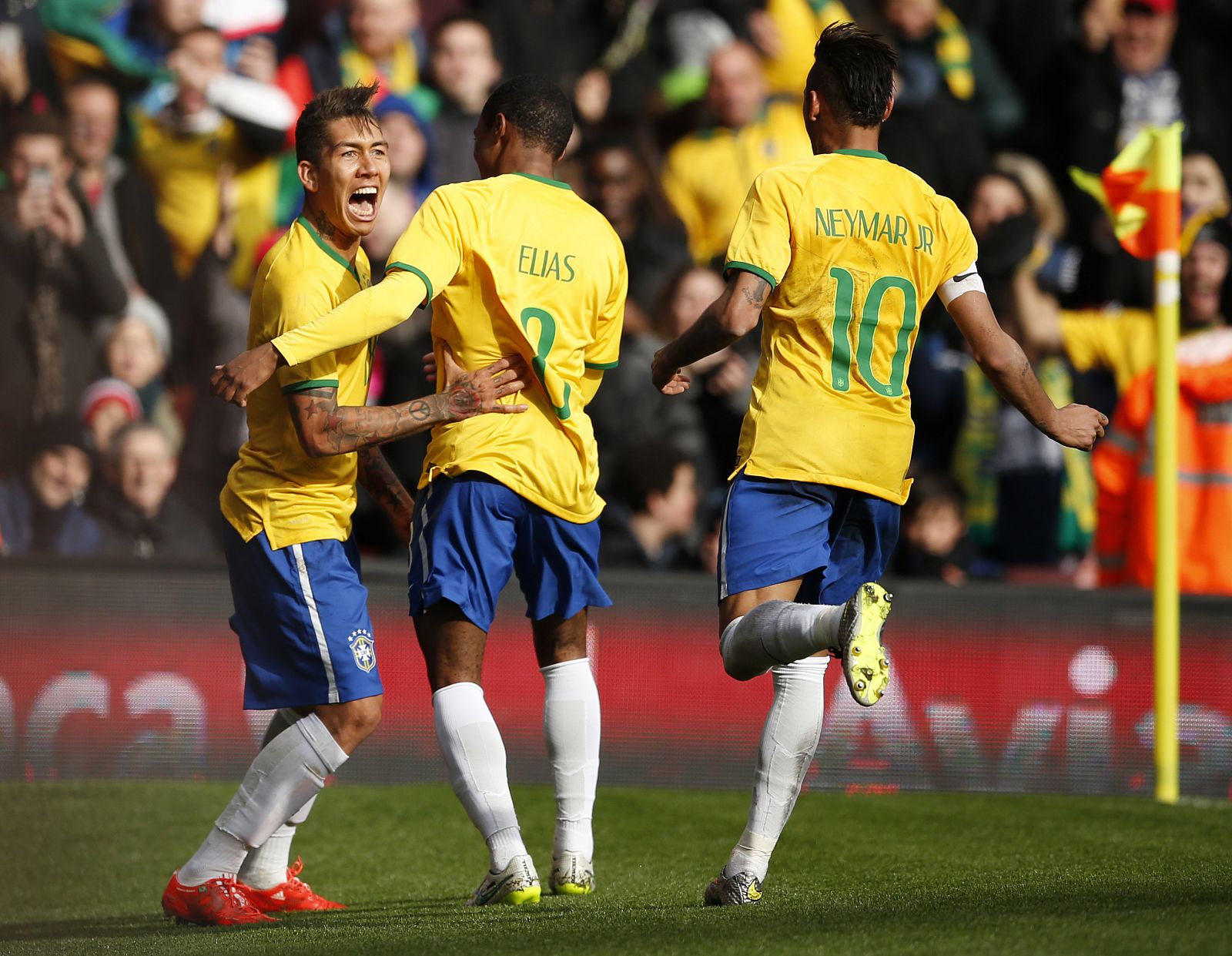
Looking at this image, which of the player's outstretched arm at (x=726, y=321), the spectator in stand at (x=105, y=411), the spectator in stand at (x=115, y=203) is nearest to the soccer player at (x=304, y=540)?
the player's outstretched arm at (x=726, y=321)

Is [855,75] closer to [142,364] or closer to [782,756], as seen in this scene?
[782,756]

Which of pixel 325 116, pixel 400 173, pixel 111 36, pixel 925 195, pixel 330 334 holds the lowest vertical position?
pixel 330 334

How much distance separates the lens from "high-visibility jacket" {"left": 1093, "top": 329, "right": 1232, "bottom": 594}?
8.85m

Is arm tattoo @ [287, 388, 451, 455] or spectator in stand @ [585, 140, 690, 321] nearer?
arm tattoo @ [287, 388, 451, 455]

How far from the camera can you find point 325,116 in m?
5.11

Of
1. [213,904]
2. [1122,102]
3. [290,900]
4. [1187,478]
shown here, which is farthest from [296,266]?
[1122,102]

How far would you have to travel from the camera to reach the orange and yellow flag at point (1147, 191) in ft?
26.4

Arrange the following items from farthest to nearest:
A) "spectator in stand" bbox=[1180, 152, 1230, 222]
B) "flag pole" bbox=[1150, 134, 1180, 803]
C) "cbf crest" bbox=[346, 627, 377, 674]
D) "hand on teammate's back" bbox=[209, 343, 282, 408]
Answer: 1. "spectator in stand" bbox=[1180, 152, 1230, 222]
2. "flag pole" bbox=[1150, 134, 1180, 803]
3. "cbf crest" bbox=[346, 627, 377, 674]
4. "hand on teammate's back" bbox=[209, 343, 282, 408]

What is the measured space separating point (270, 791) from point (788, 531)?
5.49 ft

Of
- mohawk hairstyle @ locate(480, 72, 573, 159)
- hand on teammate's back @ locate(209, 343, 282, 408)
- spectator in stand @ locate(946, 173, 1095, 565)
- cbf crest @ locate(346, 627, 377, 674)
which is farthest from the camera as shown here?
spectator in stand @ locate(946, 173, 1095, 565)

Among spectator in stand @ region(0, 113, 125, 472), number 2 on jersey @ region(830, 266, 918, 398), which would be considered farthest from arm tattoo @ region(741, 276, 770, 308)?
spectator in stand @ region(0, 113, 125, 472)

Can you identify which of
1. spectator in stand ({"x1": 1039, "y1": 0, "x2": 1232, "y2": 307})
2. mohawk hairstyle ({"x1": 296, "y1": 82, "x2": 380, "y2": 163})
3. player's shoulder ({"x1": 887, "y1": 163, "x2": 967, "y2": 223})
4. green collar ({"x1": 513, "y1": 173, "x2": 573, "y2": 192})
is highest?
spectator in stand ({"x1": 1039, "y1": 0, "x2": 1232, "y2": 307})

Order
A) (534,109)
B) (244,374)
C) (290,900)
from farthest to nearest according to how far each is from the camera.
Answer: (290,900)
(534,109)
(244,374)

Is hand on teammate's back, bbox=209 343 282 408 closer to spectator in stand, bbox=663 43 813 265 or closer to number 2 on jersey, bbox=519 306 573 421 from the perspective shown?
number 2 on jersey, bbox=519 306 573 421
